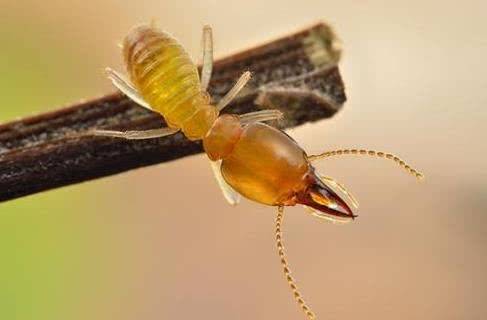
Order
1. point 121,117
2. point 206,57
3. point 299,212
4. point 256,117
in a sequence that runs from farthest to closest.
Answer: point 299,212 → point 206,57 → point 256,117 → point 121,117

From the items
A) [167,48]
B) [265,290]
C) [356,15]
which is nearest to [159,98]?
[167,48]

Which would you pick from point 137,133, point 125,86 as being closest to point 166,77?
point 125,86

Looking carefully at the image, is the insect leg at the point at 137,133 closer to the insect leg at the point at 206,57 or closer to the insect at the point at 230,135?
the insect at the point at 230,135

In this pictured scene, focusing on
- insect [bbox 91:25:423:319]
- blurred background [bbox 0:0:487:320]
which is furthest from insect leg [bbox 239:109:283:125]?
blurred background [bbox 0:0:487:320]

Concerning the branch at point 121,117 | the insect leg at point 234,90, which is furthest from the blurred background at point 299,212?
the branch at point 121,117

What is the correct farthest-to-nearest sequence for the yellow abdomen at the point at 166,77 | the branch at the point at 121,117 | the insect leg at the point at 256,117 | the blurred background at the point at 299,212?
the blurred background at the point at 299,212 → the yellow abdomen at the point at 166,77 → the insect leg at the point at 256,117 → the branch at the point at 121,117

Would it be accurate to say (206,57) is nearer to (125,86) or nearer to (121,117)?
(125,86)

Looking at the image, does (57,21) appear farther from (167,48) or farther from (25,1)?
→ (167,48)

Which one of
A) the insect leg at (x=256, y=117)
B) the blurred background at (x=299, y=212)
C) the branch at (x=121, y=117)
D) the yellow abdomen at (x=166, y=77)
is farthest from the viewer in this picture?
the blurred background at (x=299, y=212)

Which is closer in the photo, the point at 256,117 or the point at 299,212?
the point at 256,117
